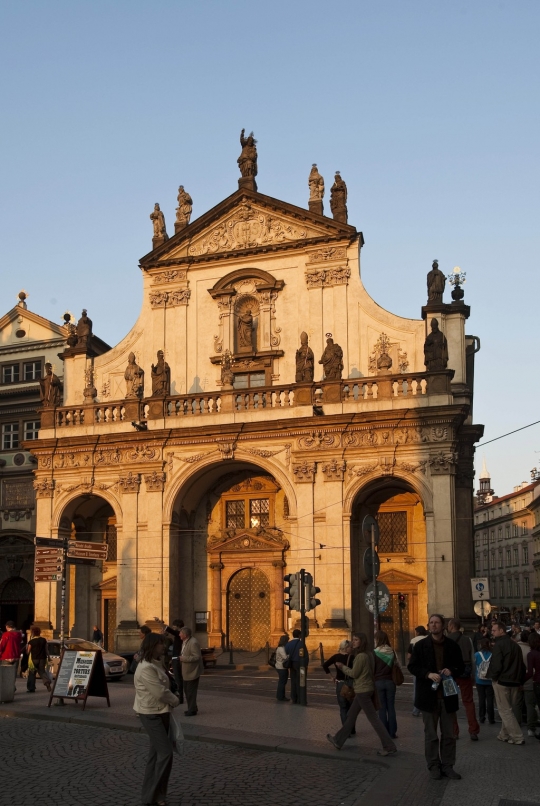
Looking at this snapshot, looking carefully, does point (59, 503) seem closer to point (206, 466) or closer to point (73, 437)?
point (73, 437)

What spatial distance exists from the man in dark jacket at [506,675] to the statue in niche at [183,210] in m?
27.1

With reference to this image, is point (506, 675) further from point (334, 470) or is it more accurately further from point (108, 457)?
point (108, 457)

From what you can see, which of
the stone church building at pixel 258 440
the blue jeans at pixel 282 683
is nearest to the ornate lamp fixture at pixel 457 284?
the stone church building at pixel 258 440

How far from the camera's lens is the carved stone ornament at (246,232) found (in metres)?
36.1

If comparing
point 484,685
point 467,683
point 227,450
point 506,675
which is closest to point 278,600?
point 227,450

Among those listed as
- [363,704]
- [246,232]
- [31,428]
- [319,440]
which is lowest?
[363,704]

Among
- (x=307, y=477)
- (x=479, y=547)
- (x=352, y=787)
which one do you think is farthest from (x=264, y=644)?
(x=479, y=547)

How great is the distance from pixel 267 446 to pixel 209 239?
373 inches

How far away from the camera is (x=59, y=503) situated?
117ft

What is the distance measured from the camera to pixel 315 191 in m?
36.3

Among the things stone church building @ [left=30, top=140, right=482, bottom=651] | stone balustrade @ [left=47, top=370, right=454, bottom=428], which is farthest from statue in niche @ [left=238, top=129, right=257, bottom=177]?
stone balustrade @ [left=47, top=370, right=454, bottom=428]

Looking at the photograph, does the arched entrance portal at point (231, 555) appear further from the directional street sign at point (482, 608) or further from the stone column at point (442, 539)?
the directional street sign at point (482, 608)

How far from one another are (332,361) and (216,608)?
10.3 meters

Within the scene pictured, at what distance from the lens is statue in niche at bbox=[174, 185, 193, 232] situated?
3825cm
